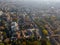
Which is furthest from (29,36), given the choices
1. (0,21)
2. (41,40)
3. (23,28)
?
(0,21)

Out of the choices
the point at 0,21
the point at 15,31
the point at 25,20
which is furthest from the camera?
the point at 25,20

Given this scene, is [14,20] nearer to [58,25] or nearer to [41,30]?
[41,30]

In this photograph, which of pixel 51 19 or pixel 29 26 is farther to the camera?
pixel 51 19

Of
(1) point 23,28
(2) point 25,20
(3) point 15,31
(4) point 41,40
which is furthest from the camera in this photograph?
(2) point 25,20

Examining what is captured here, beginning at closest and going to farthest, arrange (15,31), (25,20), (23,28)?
(15,31) < (23,28) < (25,20)

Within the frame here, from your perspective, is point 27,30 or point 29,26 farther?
point 29,26

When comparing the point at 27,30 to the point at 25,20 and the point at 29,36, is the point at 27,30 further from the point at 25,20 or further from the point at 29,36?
the point at 25,20

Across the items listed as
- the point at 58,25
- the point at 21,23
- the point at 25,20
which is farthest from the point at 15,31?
the point at 58,25

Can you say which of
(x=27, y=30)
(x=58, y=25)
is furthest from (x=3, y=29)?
(x=58, y=25)

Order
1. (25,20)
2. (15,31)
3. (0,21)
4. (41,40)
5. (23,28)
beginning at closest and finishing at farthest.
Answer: (41,40), (15,31), (23,28), (0,21), (25,20)
